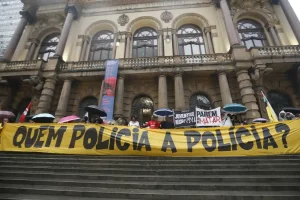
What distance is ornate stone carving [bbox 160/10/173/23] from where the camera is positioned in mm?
17688

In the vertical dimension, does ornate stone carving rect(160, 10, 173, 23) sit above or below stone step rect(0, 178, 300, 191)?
above

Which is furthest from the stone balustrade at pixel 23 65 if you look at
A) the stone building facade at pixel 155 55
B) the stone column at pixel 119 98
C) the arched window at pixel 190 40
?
the arched window at pixel 190 40

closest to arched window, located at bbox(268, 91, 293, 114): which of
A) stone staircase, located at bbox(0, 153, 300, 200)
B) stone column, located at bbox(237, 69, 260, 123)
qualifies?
stone column, located at bbox(237, 69, 260, 123)

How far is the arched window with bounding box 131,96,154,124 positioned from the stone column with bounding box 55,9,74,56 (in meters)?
8.70

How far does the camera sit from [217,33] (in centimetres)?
1652

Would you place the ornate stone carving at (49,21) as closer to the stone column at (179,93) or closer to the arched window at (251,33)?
the stone column at (179,93)

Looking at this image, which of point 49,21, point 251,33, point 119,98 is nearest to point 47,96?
point 119,98

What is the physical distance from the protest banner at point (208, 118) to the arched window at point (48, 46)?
56.2ft

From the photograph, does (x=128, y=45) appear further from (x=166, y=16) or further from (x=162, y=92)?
(x=162, y=92)

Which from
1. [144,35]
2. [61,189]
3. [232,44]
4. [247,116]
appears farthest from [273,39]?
[61,189]

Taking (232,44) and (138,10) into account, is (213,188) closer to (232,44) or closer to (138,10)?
(232,44)

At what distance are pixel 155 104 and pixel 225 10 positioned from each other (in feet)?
37.4

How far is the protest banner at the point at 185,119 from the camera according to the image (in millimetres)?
9164

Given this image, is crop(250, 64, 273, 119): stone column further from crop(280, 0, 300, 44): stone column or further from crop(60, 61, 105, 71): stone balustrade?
crop(60, 61, 105, 71): stone balustrade
